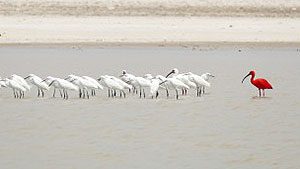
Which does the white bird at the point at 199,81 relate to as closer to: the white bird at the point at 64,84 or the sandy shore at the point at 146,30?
the white bird at the point at 64,84

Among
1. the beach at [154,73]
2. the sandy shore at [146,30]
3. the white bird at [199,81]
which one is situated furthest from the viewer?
the sandy shore at [146,30]

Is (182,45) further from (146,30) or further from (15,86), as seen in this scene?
(15,86)

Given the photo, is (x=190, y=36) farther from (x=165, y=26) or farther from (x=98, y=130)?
(x=98, y=130)

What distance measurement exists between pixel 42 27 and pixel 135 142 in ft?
57.4

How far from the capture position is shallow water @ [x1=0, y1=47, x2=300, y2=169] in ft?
32.2

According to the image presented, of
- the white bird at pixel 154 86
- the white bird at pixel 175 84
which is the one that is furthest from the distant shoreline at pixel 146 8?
the white bird at pixel 175 84

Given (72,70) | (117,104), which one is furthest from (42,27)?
(117,104)

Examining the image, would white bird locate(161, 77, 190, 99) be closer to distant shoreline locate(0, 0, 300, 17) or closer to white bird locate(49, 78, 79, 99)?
white bird locate(49, 78, 79, 99)

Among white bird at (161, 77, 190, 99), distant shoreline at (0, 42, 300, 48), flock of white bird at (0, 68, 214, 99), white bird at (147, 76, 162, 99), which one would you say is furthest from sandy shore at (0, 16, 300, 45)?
white bird at (161, 77, 190, 99)

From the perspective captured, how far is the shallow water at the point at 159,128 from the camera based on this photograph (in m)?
9.81

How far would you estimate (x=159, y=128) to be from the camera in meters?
11.7

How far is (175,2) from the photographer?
109 ft

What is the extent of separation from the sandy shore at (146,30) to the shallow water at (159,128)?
743cm

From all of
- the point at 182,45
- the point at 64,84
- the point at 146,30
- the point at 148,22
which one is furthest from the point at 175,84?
the point at 148,22
